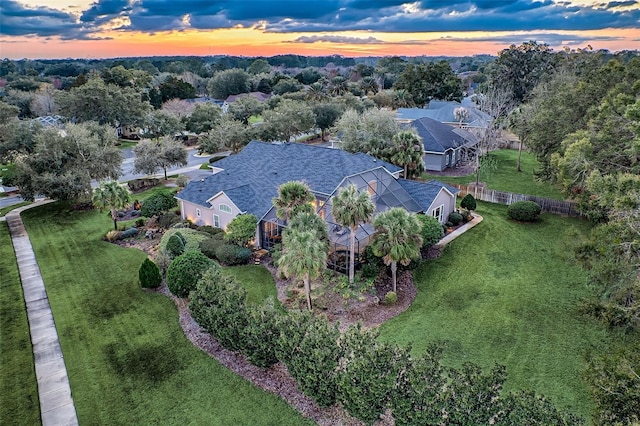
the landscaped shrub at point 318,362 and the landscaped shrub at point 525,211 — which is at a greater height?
the landscaped shrub at point 318,362

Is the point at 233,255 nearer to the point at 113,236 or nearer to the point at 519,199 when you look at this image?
the point at 113,236

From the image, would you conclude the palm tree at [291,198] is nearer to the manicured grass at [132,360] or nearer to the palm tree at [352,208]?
the palm tree at [352,208]

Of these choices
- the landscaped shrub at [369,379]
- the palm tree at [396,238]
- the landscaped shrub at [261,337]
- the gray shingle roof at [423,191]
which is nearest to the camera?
the landscaped shrub at [369,379]

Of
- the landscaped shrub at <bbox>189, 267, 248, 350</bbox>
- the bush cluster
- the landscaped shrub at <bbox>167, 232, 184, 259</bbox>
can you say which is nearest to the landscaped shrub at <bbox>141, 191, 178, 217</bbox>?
the landscaped shrub at <bbox>167, 232, 184, 259</bbox>

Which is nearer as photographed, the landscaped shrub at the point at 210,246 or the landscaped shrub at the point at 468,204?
the landscaped shrub at the point at 210,246

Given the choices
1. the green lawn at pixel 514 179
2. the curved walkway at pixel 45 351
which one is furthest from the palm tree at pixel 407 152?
the curved walkway at pixel 45 351

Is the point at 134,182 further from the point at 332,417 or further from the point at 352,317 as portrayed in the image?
the point at 332,417

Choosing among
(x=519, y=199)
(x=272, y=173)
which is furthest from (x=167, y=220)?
(x=519, y=199)
